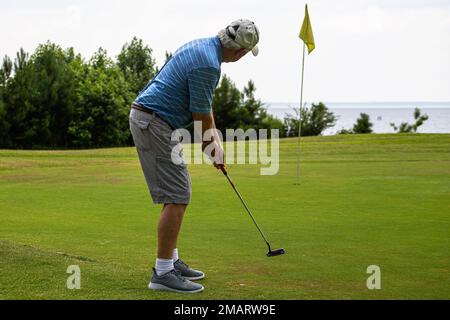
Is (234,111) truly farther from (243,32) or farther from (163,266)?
(163,266)

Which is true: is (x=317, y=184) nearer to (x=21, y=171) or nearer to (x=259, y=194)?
(x=259, y=194)

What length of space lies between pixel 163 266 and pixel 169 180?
1.81 feet

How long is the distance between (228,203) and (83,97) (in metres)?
42.6

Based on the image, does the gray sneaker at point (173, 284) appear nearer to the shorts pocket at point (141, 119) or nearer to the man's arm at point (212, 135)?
the man's arm at point (212, 135)

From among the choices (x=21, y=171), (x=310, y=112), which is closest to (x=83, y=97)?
(x=310, y=112)

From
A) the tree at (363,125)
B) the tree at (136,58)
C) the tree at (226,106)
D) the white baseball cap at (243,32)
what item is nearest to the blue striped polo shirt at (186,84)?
the white baseball cap at (243,32)

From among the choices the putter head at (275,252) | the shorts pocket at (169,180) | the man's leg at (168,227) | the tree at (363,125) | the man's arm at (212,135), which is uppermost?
the tree at (363,125)

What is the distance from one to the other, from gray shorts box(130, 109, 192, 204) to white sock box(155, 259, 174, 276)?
38 cm

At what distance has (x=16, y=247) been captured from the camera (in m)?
5.92

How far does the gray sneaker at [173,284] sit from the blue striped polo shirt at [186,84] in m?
0.96

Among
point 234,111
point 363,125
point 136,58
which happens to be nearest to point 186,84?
point 363,125

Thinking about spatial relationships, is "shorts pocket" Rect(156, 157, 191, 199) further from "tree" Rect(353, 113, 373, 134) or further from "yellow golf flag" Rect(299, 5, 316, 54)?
"tree" Rect(353, 113, 373, 134)

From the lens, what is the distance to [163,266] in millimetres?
4844

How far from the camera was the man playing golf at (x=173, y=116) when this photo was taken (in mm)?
4770
